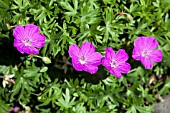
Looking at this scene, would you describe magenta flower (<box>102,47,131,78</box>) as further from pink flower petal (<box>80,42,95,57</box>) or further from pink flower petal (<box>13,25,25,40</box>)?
pink flower petal (<box>13,25,25,40</box>)

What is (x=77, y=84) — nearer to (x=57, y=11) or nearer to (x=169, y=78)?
(x=57, y=11)

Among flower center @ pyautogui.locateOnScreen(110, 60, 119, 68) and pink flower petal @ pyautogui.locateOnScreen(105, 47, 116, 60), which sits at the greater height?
pink flower petal @ pyautogui.locateOnScreen(105, 47, 116, 60)

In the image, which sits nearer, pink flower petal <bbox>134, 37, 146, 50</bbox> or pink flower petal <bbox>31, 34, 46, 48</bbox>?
pink flower petal <bbox>31, 34, 46, 48</bbox>

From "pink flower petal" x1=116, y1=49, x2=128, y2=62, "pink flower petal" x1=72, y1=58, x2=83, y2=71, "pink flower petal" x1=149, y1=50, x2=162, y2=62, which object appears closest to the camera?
"pink flower petal" x1=72, y1=58, x2=83, y2=71

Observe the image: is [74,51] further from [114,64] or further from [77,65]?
[114,64]

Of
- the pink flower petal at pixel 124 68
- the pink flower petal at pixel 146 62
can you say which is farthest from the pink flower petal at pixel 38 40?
the pink flower petal at pixel 146 62

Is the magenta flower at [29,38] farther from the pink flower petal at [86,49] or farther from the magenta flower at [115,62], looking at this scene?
the magenta flower at [115,62]

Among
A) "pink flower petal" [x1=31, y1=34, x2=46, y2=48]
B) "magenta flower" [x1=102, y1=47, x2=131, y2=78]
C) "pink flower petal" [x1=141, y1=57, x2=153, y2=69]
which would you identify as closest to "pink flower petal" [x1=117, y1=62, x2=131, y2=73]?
"magenta flower" [x1=102, y1=47, x2=131, y2=78]
